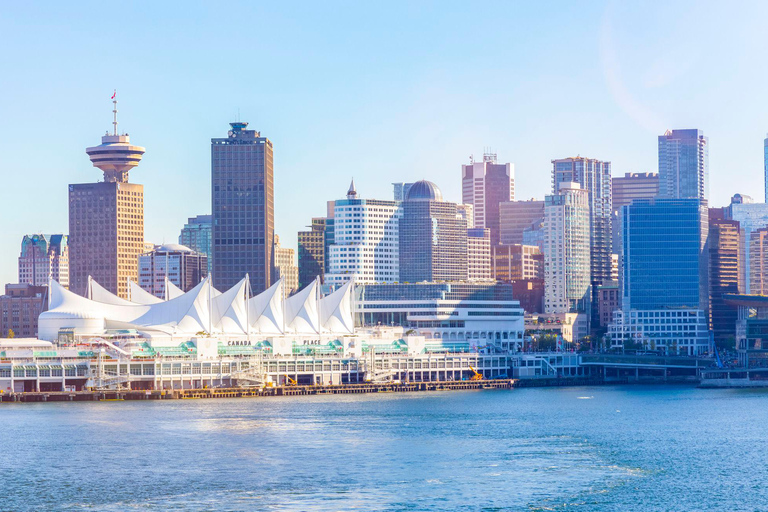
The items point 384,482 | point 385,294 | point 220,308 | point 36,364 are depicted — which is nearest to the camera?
point 384,482

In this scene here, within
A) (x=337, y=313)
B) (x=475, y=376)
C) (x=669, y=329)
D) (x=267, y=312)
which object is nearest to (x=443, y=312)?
(x=337, y=313)

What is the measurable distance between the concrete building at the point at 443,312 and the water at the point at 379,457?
67.5m

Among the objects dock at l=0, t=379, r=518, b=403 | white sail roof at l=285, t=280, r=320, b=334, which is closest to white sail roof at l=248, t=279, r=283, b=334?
white sail roof at l=285, t=280, r=320, b=334

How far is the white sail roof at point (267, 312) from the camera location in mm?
143625

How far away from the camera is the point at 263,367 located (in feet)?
431

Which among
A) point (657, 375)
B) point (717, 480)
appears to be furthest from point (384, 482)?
point (657, 375)

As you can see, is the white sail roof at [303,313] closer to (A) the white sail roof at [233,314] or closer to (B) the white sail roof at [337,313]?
(B) the white sail roof at [337,313]

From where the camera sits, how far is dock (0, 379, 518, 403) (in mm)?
115562

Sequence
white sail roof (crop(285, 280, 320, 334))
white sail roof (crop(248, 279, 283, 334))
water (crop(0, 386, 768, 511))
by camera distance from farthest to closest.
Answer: white sail roof (crop(285, 280, 320, 334)) < white sail roof (crop(248, 279, 283, 334)) < water (crop(0, 386, 768, 511))

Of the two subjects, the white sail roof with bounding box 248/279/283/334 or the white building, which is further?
the white building

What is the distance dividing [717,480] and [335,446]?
2158 centimetres

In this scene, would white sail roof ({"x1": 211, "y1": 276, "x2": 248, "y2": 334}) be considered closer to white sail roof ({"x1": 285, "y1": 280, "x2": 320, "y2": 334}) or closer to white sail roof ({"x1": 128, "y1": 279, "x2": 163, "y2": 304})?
white sail roof ({"x1": 285, "y1": 280, "x2": 320, "y2": 334})

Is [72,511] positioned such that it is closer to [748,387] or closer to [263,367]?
[263,367]

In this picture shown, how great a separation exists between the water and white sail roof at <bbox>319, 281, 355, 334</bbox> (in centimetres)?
4296
